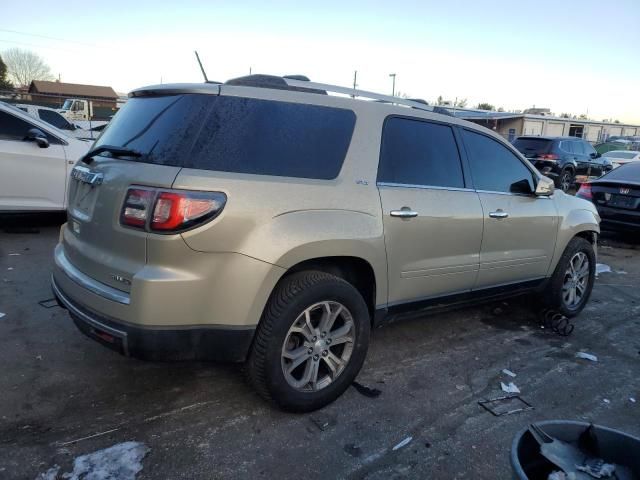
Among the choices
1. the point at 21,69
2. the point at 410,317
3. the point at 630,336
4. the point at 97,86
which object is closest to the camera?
the point at 410,317

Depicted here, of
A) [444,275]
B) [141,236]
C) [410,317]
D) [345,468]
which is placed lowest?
[345,468]

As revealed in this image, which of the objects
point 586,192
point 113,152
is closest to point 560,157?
point 586,192

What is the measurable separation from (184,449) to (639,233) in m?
8.41

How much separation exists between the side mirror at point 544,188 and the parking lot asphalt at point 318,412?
1.28 metres

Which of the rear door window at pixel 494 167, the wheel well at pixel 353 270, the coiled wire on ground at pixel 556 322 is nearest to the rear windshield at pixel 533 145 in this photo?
the coiled wire on ground at pixel 556 322

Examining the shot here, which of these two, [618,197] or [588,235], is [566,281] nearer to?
[588,235]

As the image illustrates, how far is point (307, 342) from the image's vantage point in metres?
3.11

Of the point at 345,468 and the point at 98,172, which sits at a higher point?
the point at 98,172

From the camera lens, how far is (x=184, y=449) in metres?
2.75

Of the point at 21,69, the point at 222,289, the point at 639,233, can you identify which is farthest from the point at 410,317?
the point at 21,69

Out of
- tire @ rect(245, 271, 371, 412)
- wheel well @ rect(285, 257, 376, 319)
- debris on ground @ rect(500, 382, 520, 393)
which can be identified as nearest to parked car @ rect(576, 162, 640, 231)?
debris on ground @ rect(500, 382, 520, 393)

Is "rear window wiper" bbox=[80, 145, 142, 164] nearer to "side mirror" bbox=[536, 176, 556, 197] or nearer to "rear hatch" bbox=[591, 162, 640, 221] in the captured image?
"side mirror" bbox=[536, 176, 556, 197]

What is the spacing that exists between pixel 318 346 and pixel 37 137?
5.70 m

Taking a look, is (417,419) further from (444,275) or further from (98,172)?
(98,172)
